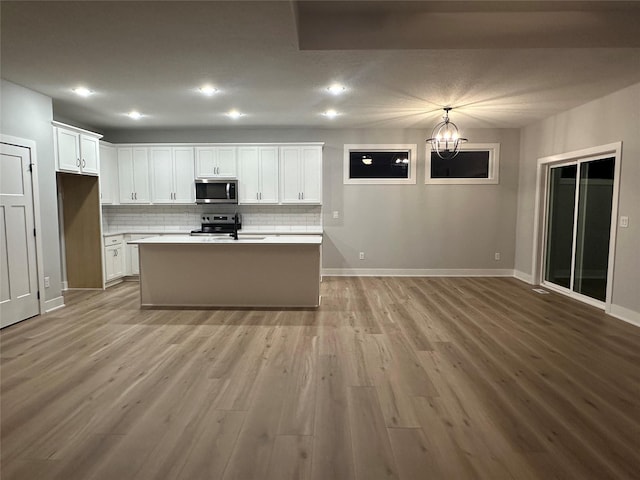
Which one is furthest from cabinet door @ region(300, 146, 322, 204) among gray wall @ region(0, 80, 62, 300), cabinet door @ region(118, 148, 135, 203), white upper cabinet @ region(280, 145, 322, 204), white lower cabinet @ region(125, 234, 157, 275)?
gray wall @ region(0, 80, 62, 300)

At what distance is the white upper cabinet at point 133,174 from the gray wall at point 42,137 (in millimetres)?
1766

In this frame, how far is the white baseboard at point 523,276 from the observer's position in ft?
19.2

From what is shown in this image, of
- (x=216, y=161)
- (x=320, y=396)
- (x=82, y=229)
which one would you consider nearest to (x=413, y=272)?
(x=216, y=161)

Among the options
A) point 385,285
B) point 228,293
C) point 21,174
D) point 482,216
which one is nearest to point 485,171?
point 482,216

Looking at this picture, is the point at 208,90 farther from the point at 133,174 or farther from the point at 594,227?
the point at 594,227

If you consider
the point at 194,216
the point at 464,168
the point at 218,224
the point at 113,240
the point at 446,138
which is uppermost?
the point at 446,138

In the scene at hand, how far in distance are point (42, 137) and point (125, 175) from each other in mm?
1965

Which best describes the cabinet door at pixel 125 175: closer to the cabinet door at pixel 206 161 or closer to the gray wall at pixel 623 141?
the cabinet door at pixel 206 161

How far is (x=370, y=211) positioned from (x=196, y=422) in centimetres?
491

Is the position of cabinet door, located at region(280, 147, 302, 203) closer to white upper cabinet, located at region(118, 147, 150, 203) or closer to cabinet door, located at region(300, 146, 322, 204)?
cabinet door, located at region(300, 146, 322, 204)

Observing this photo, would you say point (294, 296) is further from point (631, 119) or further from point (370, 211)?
point (631, 119)

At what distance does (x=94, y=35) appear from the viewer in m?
2.74

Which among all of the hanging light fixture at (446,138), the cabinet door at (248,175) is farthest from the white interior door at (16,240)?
the hanging light fixture at (446,138)

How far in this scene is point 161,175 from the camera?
6195mm
